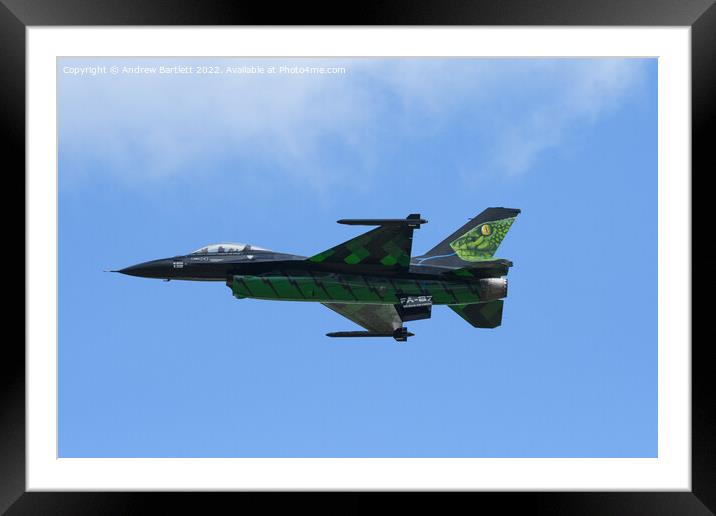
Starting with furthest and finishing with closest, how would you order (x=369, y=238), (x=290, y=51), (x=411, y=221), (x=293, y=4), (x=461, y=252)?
(x=461, y=252)
(x=369, y=238)
(x=411, y=221)
(x=290, y=51)
(x=293, y=4)

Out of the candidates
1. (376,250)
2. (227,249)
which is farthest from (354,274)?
(227,249)

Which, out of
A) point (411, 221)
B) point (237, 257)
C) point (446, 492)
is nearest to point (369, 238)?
point (411, 221)

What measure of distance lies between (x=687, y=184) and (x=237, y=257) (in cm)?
1174

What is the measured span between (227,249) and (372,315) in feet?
16.4

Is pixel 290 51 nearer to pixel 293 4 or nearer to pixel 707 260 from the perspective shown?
pixel 293 4

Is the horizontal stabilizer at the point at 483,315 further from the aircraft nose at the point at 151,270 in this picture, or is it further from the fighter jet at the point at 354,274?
the aircraft nose at the point at 151,270

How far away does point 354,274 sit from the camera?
896 inches

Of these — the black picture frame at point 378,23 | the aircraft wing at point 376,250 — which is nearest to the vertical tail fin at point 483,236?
the aircraft wing at point 376,250

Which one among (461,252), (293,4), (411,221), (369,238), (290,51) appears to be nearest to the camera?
(293,4)

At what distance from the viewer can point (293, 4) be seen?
15.6 meters

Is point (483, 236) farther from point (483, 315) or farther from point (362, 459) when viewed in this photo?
point (362, 459)

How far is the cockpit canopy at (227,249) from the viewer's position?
2270 centimetres

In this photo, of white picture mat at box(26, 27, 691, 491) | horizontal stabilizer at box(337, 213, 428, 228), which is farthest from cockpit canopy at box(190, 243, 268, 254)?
white picture mat at box(26, 27, 691, 491)

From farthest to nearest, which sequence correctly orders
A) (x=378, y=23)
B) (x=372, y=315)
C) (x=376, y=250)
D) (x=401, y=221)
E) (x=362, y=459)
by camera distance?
1. (x=372, y=315)
2. (x=376, y=250)
3. (x=401, y=221)
4. (x=362, y=459)
5. (x=378, y=23)
